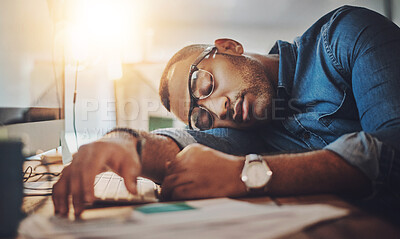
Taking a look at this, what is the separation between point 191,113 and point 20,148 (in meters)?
0.53

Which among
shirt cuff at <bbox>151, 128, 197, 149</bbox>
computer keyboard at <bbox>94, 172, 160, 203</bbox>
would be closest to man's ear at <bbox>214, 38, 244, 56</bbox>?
shirt cuff at <bbox>151, 128, 197, 149</bbox>

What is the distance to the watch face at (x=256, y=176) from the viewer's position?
326 millimetres

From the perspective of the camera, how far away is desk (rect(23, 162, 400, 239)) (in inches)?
8.6

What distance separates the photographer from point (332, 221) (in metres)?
0.24

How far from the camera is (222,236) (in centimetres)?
21

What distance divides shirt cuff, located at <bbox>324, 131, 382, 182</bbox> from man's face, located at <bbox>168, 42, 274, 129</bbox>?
16.4 inches

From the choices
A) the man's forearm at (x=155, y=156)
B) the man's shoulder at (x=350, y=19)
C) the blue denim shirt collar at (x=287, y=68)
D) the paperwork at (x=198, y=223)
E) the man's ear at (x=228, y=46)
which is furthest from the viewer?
the man's ear at (x=228, y=46)

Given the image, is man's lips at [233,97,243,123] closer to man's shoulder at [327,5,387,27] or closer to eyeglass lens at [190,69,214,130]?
eyeglass lens at [190,69,214,130]

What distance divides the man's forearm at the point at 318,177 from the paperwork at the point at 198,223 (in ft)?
0.16

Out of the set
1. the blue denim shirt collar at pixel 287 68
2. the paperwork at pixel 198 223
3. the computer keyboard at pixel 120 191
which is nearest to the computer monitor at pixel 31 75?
the computer keyboard at pixel 120 191

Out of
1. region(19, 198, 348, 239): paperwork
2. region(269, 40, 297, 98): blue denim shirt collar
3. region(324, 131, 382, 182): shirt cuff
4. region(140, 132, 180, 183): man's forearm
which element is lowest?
region(140, 132, 180, 183): man's forearm

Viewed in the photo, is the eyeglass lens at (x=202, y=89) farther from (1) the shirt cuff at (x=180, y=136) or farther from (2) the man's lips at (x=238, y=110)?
(1) the shirt cuff at (x=180, y=136)

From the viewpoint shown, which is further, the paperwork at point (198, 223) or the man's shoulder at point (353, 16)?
the man's shoulder at point (353, 16)

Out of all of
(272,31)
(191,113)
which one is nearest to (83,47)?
(191,113)
